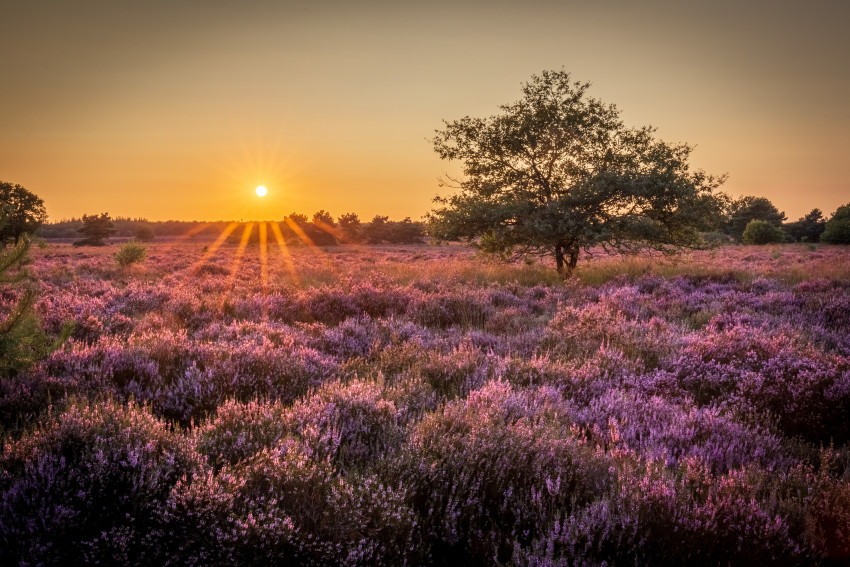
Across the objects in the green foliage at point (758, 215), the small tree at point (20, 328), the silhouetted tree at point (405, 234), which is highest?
the green foliage at point (758, 215)

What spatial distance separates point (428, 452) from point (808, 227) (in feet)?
248

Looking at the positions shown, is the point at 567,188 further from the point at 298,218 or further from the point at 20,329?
the point at 298,218

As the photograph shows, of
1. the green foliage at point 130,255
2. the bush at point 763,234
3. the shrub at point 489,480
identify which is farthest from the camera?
the bush at point 763,234

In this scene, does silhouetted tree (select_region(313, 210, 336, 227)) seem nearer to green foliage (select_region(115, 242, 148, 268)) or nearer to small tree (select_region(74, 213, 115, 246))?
small tree (select_region(74, 213, 115, 246))

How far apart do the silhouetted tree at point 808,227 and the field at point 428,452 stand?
6817 cm

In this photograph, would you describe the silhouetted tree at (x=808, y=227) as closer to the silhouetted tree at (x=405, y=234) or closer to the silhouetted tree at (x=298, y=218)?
the silhouetted tree at (x=405, y=234)

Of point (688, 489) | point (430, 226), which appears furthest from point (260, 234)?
point (688, 489)

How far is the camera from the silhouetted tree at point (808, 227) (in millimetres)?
59116

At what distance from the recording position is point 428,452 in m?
2.79

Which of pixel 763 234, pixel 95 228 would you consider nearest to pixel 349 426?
pixel 763 234

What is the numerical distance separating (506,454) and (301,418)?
54.3 inches

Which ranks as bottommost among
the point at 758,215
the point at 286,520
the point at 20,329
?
the point at 286,520

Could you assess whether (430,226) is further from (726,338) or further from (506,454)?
(506,454)

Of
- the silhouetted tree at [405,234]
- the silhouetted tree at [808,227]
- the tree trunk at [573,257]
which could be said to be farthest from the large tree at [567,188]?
the silhouetted tree at [808,227]
